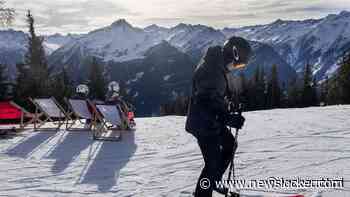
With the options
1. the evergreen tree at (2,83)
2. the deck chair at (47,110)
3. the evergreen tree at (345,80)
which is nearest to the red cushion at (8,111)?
the deck chair at (47,110)

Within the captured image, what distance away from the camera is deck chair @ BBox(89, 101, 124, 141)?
11390 mm

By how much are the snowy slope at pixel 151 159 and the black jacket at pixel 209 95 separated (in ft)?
4.61

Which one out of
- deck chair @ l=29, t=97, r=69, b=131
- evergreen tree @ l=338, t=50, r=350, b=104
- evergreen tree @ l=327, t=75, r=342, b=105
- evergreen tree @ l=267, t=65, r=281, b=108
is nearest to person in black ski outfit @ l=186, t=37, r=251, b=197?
deck chair @ l=29, t=97, r=69, b=131

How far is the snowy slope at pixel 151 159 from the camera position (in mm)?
6594

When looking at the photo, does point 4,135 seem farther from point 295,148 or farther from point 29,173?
point 295,148

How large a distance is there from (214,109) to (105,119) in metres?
6.89

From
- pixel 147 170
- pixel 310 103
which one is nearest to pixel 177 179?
pixel 147 170

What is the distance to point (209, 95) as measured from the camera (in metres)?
4.83

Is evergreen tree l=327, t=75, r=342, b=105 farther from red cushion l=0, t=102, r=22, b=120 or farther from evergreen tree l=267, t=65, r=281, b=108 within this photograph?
red cushion l=0, t=102, r=22, b=120

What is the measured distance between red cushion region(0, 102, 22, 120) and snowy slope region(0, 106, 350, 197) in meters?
1.35

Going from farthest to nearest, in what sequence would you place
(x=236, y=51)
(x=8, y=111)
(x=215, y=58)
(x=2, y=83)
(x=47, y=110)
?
(x=2, y=83) < (x=8, y=111) < (x=47, y=110) < (x=236, y=51) < (x=215, y=58)

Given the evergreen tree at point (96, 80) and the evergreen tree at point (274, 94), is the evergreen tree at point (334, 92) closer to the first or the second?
the evergreen tree at point (274, 94)

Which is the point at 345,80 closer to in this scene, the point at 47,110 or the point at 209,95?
the point at 47,110

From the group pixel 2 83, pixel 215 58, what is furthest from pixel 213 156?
A: pixel 2 83
